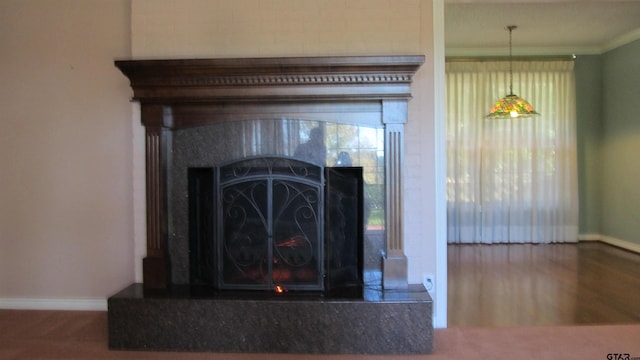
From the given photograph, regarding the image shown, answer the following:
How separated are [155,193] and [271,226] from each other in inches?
30.4

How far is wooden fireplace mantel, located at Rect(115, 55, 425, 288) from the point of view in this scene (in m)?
2.76

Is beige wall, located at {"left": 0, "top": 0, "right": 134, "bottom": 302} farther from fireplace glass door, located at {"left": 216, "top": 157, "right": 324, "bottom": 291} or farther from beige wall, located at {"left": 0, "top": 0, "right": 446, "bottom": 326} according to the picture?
fireplace glass door, located at {"left": 216, "top": 157, "right": 324, "bottom": 291}

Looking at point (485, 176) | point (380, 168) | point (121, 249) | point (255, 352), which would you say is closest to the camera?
point (255, 352)

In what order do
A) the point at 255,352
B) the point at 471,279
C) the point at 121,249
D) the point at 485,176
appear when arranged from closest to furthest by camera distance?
1. the point at 255,352
2. the point at 121,249
3. the point at 471,279
4. the point at 485,176

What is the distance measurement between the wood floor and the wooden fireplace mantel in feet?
3.39

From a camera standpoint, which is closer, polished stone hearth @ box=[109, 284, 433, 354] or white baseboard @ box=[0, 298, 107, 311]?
polished stone hearth @ box=[109, 284, 433, 354]

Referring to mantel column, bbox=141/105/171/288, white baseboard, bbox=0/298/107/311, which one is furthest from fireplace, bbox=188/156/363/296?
white baseboard, bbox=0/298/107/311

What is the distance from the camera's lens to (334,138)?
2.92 meters

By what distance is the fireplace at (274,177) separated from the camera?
2.80m

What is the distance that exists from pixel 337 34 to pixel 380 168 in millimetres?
899

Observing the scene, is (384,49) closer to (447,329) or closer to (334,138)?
(334,138)

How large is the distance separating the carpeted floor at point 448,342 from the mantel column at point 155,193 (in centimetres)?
47

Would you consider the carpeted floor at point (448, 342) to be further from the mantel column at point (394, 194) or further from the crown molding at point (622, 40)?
the crown molding at point (622, 40)

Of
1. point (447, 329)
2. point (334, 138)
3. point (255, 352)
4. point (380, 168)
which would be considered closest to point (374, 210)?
point (380, 168)
